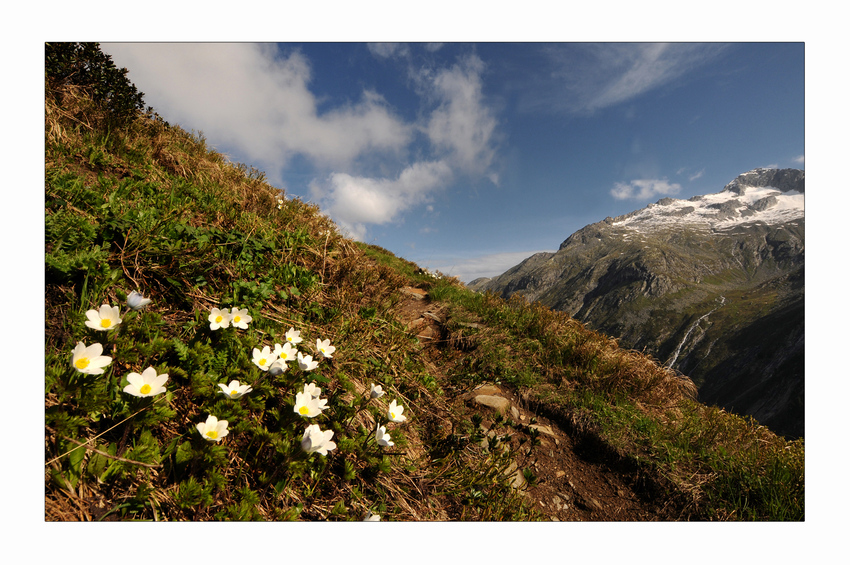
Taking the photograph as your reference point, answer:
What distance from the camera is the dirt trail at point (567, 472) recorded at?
8.89ft

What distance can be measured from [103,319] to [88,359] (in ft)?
0.77

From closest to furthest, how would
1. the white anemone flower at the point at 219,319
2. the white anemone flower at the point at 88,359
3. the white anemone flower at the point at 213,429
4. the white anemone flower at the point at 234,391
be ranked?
the white anemone flower at the point at 88,359 → the white anemone flower at the point at 213,429 → the white anemone flower at the point at 234,391 → the white anemone flower at the point at 219,319

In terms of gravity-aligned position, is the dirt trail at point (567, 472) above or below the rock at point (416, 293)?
below

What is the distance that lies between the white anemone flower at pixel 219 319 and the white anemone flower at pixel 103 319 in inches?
19.8

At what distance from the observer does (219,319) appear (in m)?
2.15

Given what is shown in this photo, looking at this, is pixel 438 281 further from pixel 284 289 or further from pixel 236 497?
pixel 236 497

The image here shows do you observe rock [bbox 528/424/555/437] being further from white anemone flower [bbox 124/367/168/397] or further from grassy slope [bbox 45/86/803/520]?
white anemone flower [bbox 124/367/168/397]

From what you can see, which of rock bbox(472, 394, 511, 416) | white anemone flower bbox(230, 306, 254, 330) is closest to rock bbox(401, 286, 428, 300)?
rock bbox(472, 394, 511, 416)

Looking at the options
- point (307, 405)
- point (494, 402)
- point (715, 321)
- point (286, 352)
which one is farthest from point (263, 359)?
point (715, 321)

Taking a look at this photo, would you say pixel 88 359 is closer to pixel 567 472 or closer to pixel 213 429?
pixel 213 429

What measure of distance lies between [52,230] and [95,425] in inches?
59.2

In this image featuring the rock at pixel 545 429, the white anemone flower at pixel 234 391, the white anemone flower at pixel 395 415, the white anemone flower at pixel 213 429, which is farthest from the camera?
the rock at pixel 545 429

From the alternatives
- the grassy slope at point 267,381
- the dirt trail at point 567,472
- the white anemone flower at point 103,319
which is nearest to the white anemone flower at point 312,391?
the grassy slope at point 267,381

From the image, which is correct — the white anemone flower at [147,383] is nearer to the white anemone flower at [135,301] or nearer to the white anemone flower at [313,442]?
the white anemone flower at [135,301]
